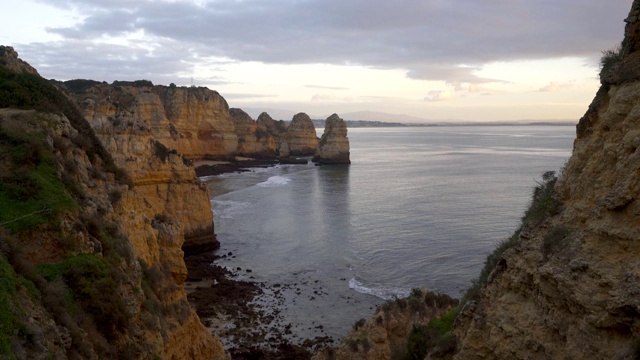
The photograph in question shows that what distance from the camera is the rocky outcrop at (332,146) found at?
91.6m

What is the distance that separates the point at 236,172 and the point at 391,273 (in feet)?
168

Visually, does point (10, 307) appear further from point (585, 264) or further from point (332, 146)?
point (332, 146)

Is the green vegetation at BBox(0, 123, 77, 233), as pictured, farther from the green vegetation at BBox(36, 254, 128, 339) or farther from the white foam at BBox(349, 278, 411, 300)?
the white foam at BBox(349, 278, 411, 300)

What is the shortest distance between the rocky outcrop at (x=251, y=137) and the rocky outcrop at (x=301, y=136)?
4.16 meters

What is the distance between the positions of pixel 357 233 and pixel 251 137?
2458 inches

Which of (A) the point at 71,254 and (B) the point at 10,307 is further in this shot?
(A) the point at 71,254

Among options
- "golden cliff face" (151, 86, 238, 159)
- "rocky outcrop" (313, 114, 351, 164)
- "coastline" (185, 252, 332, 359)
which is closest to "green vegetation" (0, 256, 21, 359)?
"coastline" (185, 252, 332, 359)

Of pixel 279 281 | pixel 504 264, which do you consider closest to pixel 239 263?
pixel 279 281

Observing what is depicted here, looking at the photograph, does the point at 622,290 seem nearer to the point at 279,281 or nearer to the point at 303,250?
the point at 279,281

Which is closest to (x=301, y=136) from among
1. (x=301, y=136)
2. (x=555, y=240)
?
A: (x=301, y=136)

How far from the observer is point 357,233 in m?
39.2

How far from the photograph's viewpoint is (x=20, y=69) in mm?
22359

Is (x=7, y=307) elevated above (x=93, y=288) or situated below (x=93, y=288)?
above

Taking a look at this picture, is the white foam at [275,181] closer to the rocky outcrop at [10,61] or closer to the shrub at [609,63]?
the rocky outcrop at [10,61]
